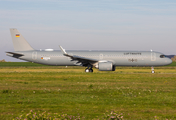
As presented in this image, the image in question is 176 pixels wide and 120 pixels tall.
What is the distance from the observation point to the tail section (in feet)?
146

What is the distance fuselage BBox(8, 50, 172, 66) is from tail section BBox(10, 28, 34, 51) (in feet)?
3.83

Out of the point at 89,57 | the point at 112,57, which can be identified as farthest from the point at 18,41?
the point at 112,57

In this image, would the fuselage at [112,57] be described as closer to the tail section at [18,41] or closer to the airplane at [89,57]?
the airplane at [89,57]

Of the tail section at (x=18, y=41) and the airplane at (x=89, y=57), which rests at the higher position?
the tail section at (x=18, y=41)

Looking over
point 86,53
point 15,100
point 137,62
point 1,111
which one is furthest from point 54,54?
point 1,111

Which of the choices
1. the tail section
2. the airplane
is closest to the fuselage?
the airplane

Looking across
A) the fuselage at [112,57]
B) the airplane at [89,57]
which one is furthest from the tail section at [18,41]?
the fuselage at [112,57]

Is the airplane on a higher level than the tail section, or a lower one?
lower

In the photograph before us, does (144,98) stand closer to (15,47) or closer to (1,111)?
(1,111)

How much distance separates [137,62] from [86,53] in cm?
910

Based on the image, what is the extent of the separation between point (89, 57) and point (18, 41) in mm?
13437

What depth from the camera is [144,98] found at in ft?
46.7

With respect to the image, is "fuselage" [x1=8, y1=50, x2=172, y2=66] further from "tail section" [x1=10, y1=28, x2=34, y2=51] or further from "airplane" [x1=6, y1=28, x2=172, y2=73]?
"tail section" [x1=10, y1=28, x2=34, y2=51]

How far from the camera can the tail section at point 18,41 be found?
4462 centimetres
